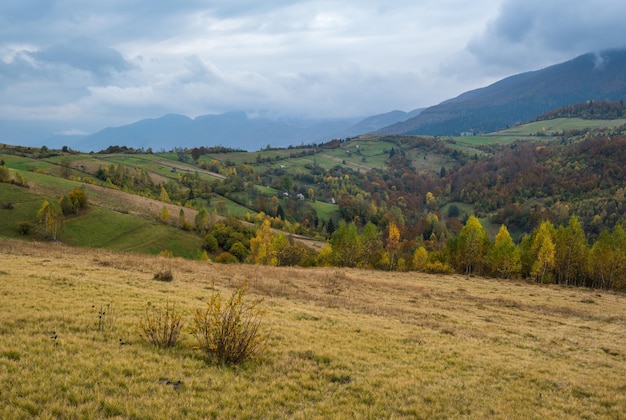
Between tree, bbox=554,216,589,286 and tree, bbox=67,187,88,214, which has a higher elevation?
tree, bbox=67,187,88,214

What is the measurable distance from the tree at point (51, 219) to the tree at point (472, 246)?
92817mm

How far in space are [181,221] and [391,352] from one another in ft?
385

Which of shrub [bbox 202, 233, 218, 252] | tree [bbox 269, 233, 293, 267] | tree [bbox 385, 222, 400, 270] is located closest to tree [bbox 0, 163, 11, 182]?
shrub [bbox 202, 233, 218, 252]

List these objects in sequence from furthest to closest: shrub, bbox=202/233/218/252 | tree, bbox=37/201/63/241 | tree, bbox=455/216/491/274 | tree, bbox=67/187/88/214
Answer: shrub, bbox=202/233/218/252 → tree, bbox=67/187/88/214 → tree, bbox=37/201/63/241 → tree, bbox=455/216/491/274

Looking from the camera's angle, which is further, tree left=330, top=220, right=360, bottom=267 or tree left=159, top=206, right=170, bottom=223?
tree left=159, top=206, right=170, bottom=223

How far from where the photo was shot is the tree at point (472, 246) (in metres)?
74.0

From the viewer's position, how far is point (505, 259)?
224 ft

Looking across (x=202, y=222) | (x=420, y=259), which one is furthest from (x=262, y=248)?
(x=202, y=222)

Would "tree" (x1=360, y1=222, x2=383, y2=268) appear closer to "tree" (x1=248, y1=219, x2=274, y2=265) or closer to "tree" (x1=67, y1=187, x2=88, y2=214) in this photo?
"tree" (x1=248, y1=219, x2=274, y2=265)

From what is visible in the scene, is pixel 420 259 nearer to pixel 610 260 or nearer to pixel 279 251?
pixel 279 251

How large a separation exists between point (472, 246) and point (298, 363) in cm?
6890

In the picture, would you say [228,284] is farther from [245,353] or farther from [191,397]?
[191,397]

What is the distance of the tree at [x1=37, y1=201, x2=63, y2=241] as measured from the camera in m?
86.8

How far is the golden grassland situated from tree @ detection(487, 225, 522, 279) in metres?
42.7
